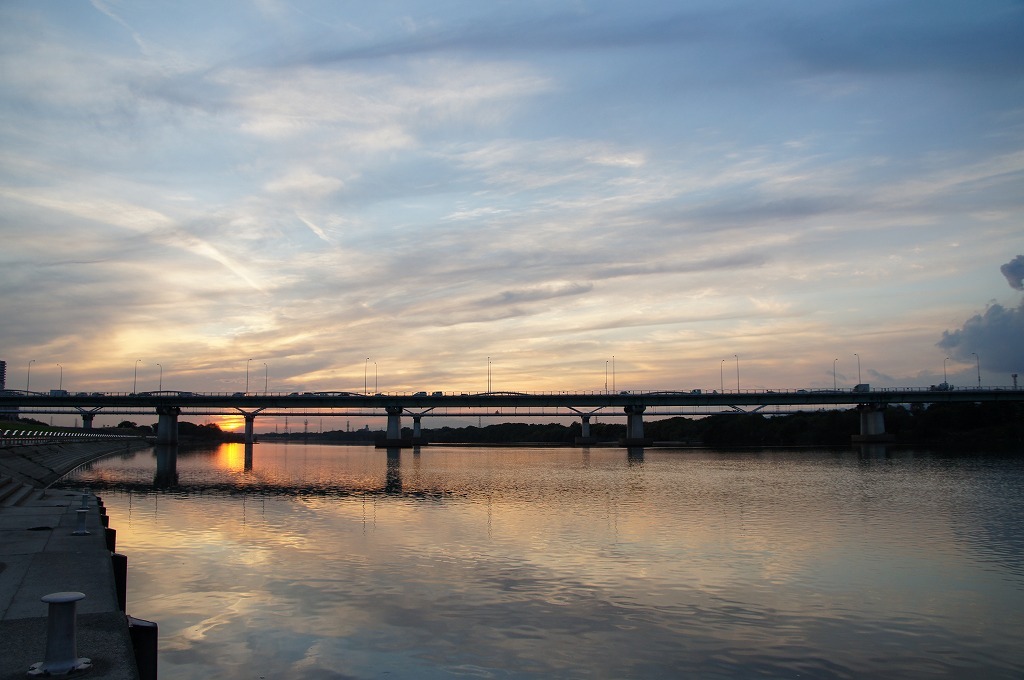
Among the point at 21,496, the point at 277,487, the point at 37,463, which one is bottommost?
the point at 277,487

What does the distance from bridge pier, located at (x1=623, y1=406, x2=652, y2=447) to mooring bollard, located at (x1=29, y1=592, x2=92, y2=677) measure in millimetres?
183266

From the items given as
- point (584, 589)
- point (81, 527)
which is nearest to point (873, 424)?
point (584, 589)

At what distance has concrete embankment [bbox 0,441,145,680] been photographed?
38.5 feet

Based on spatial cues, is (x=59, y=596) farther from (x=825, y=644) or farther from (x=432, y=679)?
(x=825, y=644)

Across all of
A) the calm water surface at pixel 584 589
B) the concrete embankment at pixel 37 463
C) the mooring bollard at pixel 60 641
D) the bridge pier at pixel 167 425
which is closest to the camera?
the mooring bollard at pixel 60 641

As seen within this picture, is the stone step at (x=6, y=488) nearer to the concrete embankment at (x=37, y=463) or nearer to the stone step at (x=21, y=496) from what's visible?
the stone step at (x=21, y=496)

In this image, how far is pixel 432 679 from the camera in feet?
48.9

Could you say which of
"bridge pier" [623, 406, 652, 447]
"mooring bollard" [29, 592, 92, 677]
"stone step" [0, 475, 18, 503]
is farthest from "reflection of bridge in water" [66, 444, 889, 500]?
"bridge pier" [623, 406, 652, 447]

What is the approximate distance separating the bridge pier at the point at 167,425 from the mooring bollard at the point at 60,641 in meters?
184

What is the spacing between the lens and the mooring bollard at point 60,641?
423 inches

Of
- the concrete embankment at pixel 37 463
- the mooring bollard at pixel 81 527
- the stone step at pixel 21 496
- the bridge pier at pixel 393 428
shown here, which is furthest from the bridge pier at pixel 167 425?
the mooring bollard at pixel 81 527

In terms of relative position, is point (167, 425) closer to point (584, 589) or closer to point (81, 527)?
point (81, 527)

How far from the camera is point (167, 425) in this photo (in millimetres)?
180250

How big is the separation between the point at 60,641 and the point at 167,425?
186m
